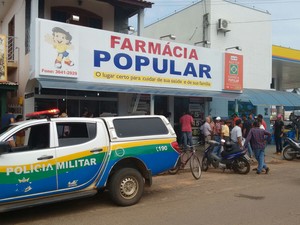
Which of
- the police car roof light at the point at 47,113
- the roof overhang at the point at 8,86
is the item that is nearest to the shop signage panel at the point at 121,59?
the roof overhang at the point at 8,86

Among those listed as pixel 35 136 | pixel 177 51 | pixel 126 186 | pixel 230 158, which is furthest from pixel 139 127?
pixel 177 51

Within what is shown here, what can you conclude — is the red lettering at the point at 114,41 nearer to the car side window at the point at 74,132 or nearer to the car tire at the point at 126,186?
the car side window at the point at 74,132

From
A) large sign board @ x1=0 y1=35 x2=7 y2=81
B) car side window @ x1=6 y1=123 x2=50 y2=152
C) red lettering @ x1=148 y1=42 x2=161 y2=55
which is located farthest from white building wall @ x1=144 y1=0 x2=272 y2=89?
car side window @ x1=6 y1=123 x2=50 y2=152

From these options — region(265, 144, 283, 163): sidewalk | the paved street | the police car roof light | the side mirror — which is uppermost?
the police car roof light

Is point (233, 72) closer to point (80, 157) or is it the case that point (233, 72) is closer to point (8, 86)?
point (8, 86)

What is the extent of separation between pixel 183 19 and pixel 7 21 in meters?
9.70

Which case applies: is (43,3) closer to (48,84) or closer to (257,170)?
(48,84)

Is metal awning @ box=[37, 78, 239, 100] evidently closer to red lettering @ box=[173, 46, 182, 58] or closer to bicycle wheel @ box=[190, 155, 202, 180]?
red lettering @ box=[173, 46, 182, 58]

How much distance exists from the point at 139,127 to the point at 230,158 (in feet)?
14.8

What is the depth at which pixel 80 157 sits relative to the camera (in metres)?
6.74

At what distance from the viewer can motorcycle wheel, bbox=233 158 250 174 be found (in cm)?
1128

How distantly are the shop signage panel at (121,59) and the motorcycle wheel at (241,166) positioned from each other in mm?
A: 4550

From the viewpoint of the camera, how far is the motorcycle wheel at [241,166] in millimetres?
11281

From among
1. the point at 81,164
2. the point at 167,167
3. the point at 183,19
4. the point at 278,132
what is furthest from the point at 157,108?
the point at 81,164
